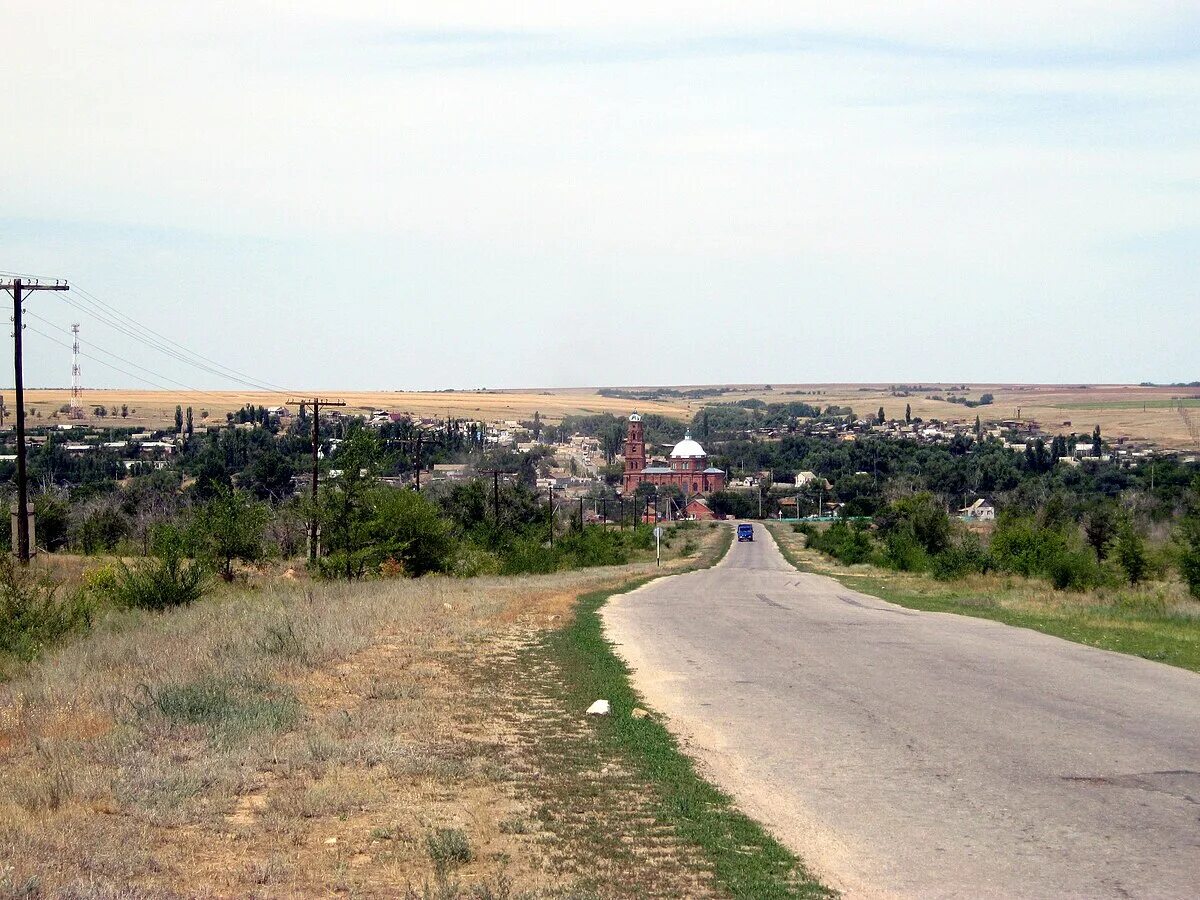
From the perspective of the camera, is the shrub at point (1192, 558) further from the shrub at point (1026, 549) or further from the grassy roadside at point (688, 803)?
the grassy roadside at point (688, 803)

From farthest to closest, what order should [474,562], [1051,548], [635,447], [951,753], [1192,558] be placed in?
[635,447] → [474,562] → [1051,548] → [1192,558] → [951,753]

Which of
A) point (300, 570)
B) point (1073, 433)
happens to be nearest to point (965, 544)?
point (300, 570)

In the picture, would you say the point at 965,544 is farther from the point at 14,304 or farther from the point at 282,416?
the point at 282,416

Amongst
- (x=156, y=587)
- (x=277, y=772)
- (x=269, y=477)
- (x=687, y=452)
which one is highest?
(x=277, y=772)

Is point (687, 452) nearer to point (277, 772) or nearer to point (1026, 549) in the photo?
point (1026, 549)

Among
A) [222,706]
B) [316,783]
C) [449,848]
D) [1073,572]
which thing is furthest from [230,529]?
[449,848]

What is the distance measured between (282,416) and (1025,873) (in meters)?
155

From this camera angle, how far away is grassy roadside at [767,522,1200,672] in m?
19.9

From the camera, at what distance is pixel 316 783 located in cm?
867

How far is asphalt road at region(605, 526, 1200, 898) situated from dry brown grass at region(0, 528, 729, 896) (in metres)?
1.37

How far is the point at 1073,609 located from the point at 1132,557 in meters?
18.0

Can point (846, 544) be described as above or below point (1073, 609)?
below

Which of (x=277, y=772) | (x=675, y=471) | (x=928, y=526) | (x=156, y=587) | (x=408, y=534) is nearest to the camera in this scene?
(x=277, y=772)

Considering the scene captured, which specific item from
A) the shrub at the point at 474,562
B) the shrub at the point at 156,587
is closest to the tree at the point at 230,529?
the shrub at the point at 474,562
